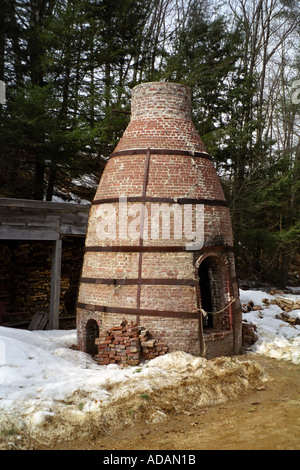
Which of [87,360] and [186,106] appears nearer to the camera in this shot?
[87,360]

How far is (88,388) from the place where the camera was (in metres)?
6.31

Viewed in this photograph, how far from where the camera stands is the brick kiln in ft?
25.9

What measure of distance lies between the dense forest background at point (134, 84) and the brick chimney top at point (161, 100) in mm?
4987

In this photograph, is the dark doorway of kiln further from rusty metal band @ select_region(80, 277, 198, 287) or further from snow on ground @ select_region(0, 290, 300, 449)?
rusty metal band @ select_region(80, 277, 198, 287)

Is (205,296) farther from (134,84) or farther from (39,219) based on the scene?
(134,84)

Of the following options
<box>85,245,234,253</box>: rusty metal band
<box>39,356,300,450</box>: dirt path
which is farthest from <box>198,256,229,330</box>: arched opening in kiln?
<box>39,356,300,450</box>: dirt path

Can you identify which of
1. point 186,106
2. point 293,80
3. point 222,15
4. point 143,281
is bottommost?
point 143,281

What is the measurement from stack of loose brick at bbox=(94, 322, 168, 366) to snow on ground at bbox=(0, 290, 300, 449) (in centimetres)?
20

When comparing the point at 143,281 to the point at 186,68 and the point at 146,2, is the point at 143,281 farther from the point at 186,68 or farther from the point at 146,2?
the point at 146,2

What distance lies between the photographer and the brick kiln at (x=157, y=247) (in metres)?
7.89

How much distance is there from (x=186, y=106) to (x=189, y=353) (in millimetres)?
5345
